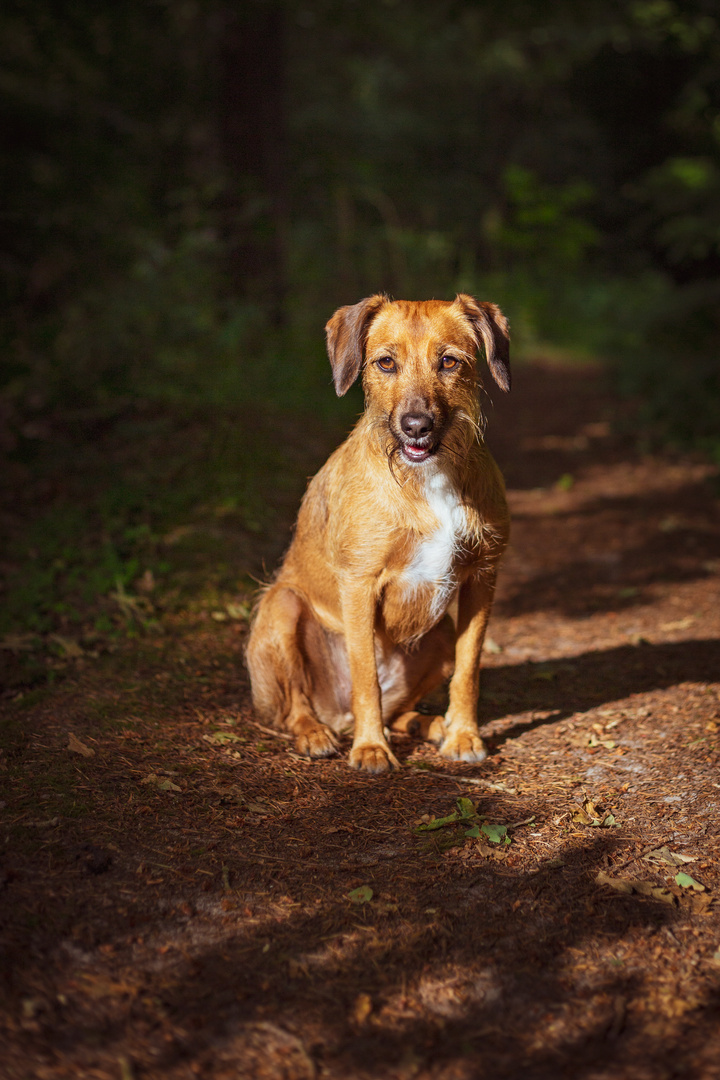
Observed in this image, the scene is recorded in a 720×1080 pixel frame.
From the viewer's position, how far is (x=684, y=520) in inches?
333

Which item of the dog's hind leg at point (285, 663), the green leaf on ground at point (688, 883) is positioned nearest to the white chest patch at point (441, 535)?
the dog's hind leg at point (285, 663)

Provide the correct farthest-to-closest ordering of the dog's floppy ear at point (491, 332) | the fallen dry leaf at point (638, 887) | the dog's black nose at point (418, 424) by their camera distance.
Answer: the dog's floppy ear at point (491, 332)
the dog's black nose at point (418, 424)
the fallen dry leaf at point (638, 887)

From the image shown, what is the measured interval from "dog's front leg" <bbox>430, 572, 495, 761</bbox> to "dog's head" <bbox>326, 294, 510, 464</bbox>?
0.71 metres

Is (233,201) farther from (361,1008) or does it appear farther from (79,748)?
(361,1008)

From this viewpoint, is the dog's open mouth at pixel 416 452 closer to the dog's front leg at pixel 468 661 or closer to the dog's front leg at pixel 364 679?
the dog's front leg at pixel 364 679

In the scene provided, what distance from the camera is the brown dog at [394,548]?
3.69 meters

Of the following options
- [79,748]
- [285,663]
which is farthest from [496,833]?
[79,748]

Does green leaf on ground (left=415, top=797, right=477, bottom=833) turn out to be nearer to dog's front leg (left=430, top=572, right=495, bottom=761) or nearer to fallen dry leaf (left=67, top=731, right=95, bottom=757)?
dog's front leg (left=430, top=572, right=495, bottom=761)

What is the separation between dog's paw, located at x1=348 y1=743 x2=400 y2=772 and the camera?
3846mm

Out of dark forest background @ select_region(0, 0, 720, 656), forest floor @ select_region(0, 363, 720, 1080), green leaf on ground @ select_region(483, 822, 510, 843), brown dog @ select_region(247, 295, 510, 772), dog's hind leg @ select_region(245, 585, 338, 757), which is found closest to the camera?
forest floor @ select_region(0, 363, 720, 1080)

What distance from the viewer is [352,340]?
150 inches

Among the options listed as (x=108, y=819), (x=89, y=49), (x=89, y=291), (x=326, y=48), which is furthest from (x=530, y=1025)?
(x=326, y=48)

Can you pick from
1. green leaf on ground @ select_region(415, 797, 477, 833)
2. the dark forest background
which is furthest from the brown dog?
the dark forest background

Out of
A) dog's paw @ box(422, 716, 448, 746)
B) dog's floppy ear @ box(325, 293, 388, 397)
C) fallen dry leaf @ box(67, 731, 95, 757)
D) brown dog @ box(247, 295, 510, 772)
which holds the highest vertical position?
dog's floppy ear @ box(325, 293, 388, 397)
